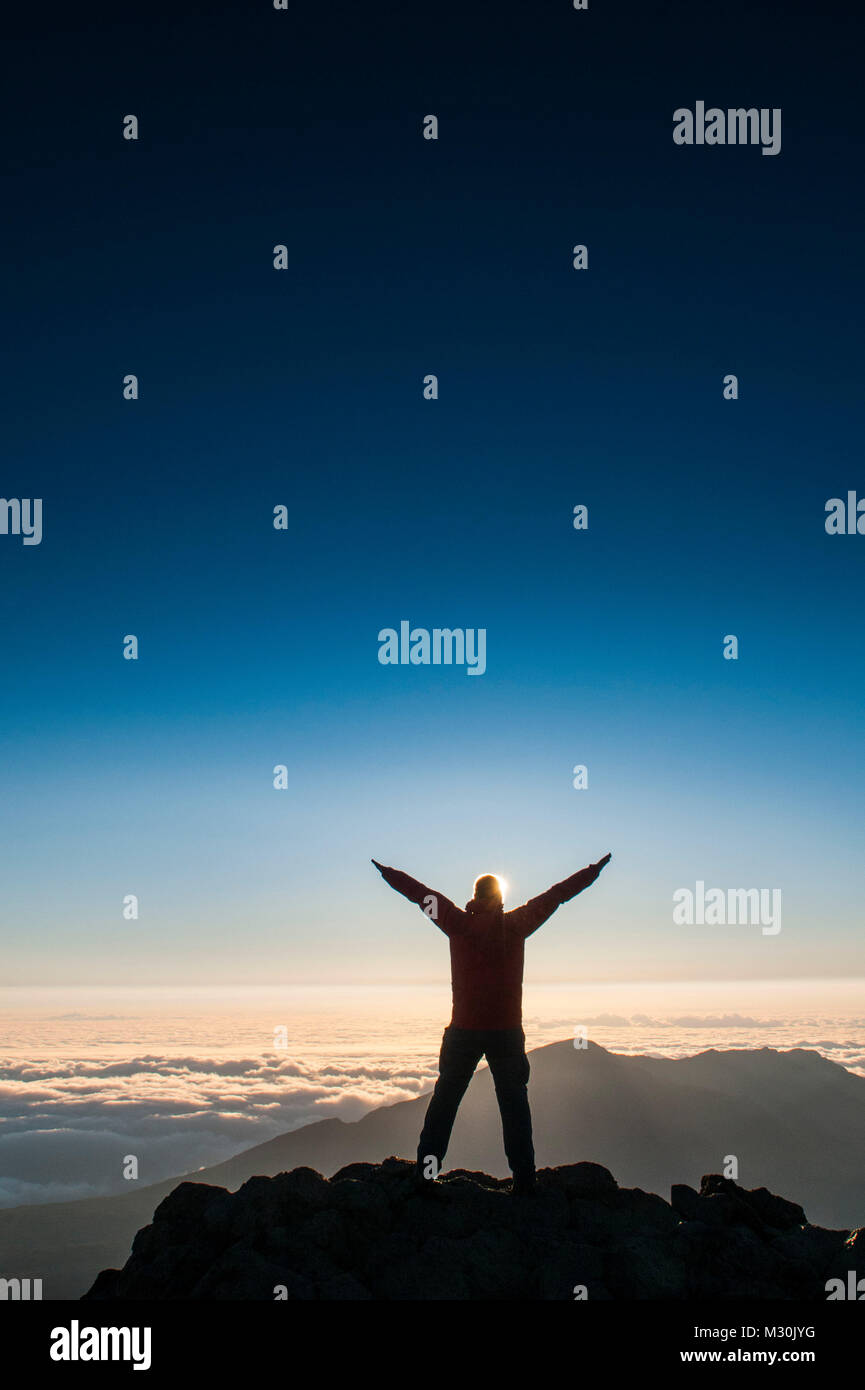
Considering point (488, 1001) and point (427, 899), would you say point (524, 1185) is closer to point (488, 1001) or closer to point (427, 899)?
point (488, 1001)

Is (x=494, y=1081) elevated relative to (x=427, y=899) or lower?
lower

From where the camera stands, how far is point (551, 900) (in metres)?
11.4

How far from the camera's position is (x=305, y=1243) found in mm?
10648

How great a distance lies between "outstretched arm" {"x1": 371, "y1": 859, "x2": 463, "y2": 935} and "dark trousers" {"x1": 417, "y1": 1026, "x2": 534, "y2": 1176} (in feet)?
4.55

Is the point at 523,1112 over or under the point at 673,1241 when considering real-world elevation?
over

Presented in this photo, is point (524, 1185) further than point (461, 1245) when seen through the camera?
Yes

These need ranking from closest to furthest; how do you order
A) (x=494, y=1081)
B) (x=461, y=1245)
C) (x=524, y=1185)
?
(x=461, y=1245), (x=494, y=1081), (x=524, y=1185)

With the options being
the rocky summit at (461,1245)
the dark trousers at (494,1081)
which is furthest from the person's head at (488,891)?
the rocky summit at (461,1245)

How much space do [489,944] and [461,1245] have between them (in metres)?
3.49

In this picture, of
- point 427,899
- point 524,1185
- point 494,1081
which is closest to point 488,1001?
point 494,1081
